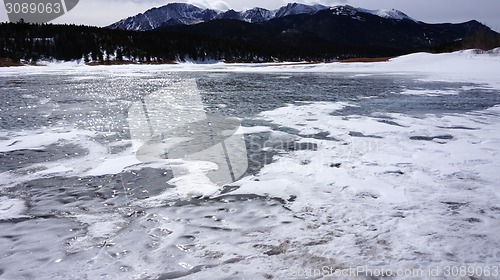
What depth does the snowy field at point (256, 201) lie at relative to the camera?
8.43ft

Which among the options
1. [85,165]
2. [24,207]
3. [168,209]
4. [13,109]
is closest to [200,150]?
[85,165]

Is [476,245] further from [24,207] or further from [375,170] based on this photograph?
[24,207]

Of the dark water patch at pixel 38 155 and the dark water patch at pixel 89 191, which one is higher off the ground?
the dark water patch at pixel 38 155

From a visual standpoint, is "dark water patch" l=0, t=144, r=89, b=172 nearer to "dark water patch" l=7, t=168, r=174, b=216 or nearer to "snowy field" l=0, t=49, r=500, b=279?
"snowy field" l=0, t=49, r=500, b=279

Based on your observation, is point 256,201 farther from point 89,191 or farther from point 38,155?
point 38,155

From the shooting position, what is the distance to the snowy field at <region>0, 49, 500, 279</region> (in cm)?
257

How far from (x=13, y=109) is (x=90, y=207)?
8656 mm

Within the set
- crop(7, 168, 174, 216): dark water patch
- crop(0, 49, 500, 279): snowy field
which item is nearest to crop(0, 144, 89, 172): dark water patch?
crop(0, 49, 500, 279): snowy field

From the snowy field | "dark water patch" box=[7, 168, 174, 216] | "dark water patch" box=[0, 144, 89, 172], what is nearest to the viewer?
the snowy field

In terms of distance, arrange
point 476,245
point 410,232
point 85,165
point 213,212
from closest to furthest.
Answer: point 476,245 → point 410,232 → point 213,212 → point 85,165

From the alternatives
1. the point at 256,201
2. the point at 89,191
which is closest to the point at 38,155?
the point at 89,191

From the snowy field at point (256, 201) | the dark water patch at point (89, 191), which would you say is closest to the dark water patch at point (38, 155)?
the snowy field at point (256, 201)

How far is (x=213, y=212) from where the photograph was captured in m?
3.50

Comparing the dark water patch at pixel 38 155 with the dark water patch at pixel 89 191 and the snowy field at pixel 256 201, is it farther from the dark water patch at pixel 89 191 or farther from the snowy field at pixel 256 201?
the dark water patch at pixel 89 191
